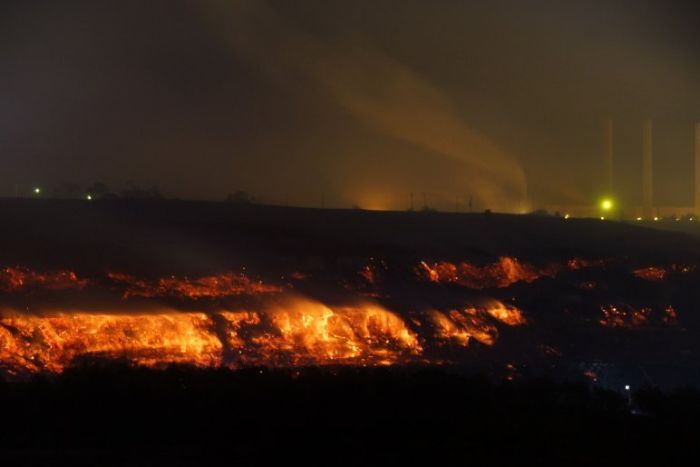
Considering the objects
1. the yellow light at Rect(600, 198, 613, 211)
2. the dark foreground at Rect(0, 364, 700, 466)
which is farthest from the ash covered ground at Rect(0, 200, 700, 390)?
the yellow light at Rect(600, 198, 613, 211)

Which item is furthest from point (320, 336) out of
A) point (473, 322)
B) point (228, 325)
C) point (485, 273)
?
point (485, 273)

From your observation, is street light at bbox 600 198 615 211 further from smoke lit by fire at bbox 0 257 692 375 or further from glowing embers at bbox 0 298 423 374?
glowing embers at bbox 0 298 423 374

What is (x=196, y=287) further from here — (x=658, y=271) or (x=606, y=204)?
(x=606, y=204)

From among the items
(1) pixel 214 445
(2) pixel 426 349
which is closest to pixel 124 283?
(2) pixel 426 349

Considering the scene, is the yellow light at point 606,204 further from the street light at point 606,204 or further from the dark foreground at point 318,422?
the dark foreground at point 318,422

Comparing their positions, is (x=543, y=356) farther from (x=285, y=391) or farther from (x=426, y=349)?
(x=285, y=391)

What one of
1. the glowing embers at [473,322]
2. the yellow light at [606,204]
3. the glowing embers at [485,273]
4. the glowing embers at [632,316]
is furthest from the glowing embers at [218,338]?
the yellow light at [606,204]
